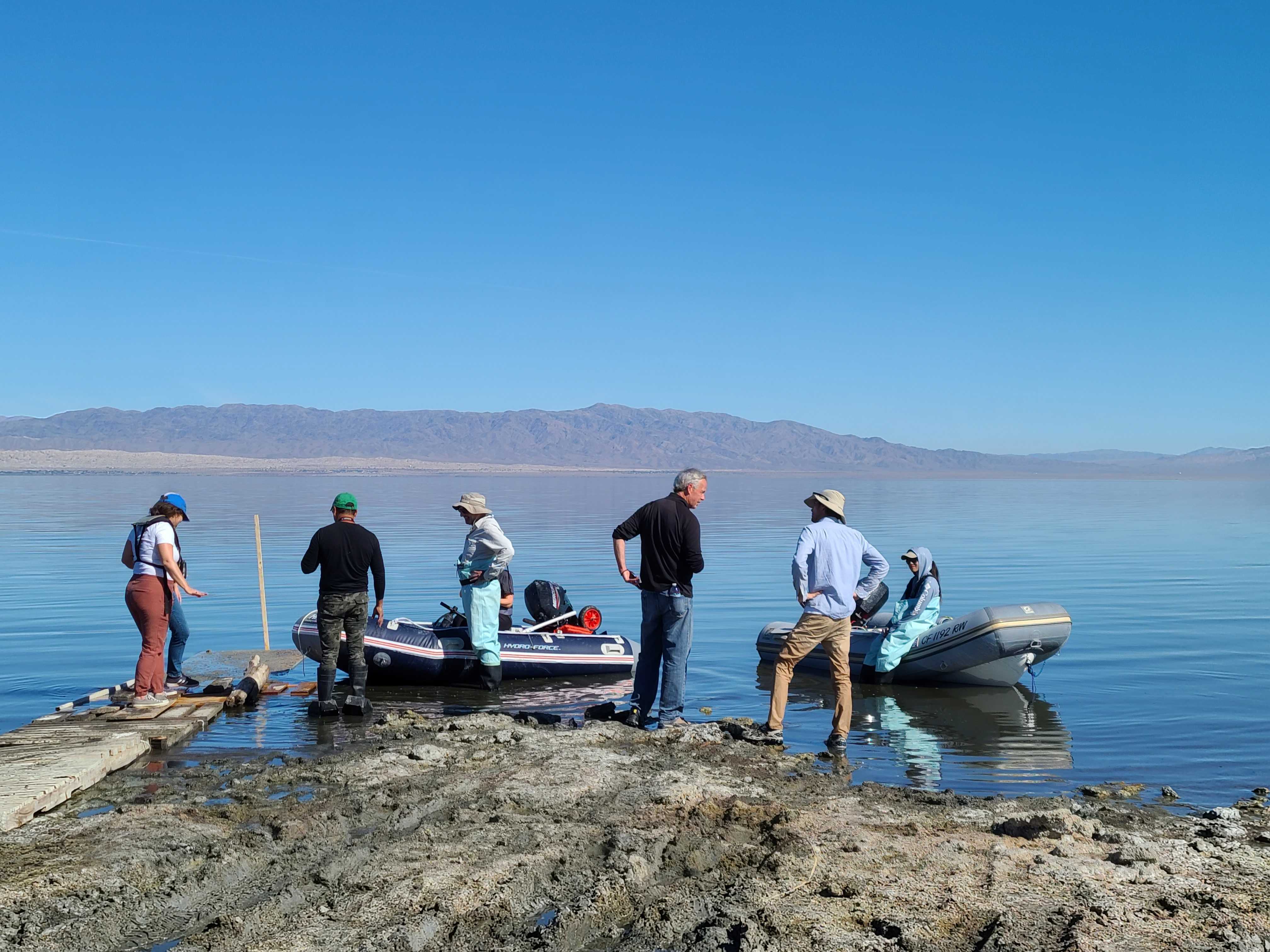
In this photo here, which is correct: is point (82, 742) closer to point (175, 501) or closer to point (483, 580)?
point (175, 501)

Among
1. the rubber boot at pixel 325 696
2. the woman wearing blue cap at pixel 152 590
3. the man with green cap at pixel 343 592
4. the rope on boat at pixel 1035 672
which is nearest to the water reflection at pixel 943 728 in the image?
the rope on boat at pixel 1035 672

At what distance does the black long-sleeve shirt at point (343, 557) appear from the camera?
30.5 feet

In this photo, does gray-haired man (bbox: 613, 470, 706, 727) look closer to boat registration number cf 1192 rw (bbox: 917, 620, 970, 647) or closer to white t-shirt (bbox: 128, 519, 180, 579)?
white t-shirt (bbox: 128, 519, 180, 579)

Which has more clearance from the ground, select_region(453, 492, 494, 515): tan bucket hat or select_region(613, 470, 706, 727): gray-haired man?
select_region(453, 492, 494, 515): tan bucket hat

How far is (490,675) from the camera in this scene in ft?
37.2

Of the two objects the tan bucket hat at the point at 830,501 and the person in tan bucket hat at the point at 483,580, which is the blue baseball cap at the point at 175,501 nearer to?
the person in tan bucket hat at the point at 483,580

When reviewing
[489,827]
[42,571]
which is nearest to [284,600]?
[42,571]

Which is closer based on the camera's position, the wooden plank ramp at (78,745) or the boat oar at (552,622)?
the wooden plank ramp at (78,745)

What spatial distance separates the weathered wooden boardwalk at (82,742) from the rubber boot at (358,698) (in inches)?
42.0

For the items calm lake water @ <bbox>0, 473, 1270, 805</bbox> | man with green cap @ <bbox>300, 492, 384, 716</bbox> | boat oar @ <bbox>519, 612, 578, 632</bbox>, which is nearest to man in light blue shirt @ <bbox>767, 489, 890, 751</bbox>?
calm lake water @ <bbox>0, 473, 1270, 805</bbox>

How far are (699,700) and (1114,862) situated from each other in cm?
615

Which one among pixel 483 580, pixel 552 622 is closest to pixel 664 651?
pixel 483 580

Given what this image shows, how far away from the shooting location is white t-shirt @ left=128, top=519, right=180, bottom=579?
9016 millimetres

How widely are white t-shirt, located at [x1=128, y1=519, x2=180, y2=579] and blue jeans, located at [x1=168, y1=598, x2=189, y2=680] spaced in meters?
1.93
